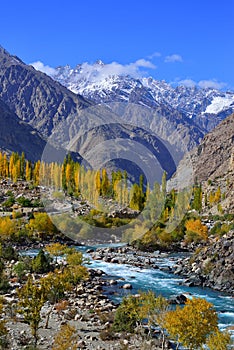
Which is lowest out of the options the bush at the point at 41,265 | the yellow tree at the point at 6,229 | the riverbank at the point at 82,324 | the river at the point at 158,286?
the riverbank at the point at 82,324

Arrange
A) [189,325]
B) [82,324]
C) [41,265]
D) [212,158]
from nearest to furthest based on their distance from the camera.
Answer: [189,325]
[82,324]
[41,265]
[212,158]

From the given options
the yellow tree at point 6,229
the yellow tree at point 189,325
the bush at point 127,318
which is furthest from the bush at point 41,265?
the yellow tree at point 189,325

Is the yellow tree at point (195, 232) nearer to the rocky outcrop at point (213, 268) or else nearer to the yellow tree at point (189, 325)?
the rocky outcrop at point (213, 268)

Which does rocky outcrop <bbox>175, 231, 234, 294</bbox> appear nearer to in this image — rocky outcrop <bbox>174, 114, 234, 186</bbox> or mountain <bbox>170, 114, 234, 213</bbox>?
mountain <bbox>170, 114, 234, 213</bbox>

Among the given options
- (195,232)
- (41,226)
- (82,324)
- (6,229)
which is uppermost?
(195,232)

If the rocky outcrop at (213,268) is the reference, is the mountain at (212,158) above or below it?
above

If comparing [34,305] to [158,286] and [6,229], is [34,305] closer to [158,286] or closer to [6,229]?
[158,286]

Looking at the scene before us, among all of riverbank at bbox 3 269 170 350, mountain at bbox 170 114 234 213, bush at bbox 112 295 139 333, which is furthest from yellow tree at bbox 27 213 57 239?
mountain at bbox 170 114 234 213

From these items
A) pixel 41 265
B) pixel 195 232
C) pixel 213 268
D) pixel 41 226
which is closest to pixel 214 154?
pixel 195 232

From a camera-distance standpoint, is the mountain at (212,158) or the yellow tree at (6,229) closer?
the yellow tree at (6,229)
